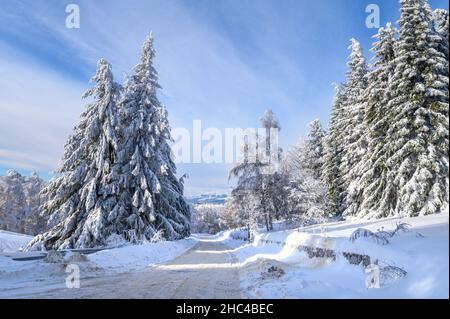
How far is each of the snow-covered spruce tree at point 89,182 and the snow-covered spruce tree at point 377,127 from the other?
17.6 metres

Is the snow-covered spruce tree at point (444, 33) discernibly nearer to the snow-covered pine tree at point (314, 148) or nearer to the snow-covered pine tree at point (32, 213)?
the snow-covered pine tree at point (314, 148)

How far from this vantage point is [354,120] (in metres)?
30.0

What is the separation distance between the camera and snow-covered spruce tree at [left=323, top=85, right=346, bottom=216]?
3600cm

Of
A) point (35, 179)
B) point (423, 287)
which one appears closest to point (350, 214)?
point (423, 287)

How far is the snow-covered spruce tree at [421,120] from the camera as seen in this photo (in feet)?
18.1

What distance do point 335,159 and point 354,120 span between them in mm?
7400

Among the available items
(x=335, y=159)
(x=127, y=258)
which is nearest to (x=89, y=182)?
(x=127, y=258)

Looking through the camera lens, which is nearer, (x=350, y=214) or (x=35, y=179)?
(x=350, y=214)

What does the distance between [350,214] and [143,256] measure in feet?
63.6

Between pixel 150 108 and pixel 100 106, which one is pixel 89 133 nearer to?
pixel 100 106

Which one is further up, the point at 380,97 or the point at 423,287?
the point at 380,97

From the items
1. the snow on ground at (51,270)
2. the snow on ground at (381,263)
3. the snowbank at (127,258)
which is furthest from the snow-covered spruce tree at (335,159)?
the snow on ground at (381,263)

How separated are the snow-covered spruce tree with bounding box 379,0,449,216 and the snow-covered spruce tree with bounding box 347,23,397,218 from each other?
12.7ft

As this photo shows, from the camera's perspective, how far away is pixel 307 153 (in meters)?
46.2
